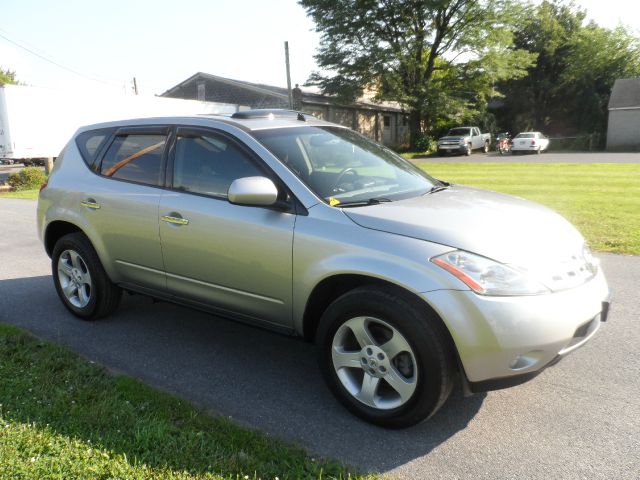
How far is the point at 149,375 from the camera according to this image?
3.73 m

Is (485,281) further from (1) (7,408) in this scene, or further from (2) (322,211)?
(1) (7,408)

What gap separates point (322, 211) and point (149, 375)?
1735 mm

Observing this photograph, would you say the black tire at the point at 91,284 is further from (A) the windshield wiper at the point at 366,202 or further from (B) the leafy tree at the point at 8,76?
(B) the leafy tree at the point at 8,76

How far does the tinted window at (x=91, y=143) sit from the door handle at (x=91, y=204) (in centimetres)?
39

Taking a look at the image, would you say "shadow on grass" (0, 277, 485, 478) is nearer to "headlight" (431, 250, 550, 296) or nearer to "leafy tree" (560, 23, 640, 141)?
"headlight" (431, 250, 550, 296)

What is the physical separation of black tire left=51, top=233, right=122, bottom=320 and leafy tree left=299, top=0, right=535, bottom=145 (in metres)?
31.9

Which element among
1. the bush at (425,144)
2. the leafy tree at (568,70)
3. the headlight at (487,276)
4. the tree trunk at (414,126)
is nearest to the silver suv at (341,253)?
the headlight at (487,276)

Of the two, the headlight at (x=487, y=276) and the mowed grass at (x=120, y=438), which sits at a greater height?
the headlight at (x=487, y=276)

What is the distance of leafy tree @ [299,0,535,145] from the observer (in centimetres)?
3400

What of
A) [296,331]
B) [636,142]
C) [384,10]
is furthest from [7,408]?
[636,142]

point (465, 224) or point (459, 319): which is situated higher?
point (465, 224)

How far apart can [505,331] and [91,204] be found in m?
3.51

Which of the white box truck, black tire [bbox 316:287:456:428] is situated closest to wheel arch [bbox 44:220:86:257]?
black tire [bbox 316:287:456:428]

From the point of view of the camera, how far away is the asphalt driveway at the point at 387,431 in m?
2.69
